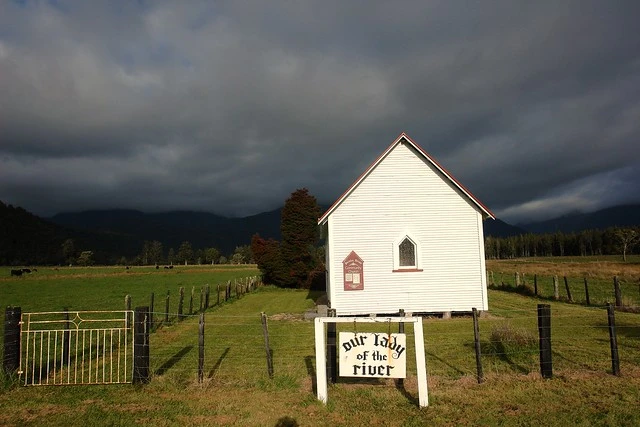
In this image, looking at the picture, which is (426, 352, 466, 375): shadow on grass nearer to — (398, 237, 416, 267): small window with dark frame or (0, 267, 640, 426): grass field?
(0, 267, 640, 426): grass field

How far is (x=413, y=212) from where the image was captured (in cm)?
1834

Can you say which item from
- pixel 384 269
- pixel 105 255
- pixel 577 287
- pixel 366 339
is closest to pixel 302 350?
pixel 366 339

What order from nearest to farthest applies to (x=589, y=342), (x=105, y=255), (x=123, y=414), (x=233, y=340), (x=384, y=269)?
(x=123, y=414)
(x=589, y=342)
(x=233, y=340)
(x=384, y=269)
(x=105, y=255)

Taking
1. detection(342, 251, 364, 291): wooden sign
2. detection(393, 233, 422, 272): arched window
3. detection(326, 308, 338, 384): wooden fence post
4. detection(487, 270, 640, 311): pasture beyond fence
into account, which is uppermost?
detection(393, 233, 422, 272): arched window

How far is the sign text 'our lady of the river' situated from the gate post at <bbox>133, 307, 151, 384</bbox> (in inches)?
176

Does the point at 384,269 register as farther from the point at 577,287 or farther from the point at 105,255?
the point at 105,255

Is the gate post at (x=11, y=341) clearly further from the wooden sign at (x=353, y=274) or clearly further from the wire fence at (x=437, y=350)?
the wooden sign at (x=353, y=274)

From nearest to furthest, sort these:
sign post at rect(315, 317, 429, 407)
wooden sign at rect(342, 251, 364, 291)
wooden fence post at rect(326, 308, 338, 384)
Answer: sign post at rect(315, 317, 429, 407), wooden fence post at rect(326, 308, 338, 384), wooden sign at rect(342, 251, 364, 291)

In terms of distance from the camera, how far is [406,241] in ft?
60.2

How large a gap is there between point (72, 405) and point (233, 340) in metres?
6.67

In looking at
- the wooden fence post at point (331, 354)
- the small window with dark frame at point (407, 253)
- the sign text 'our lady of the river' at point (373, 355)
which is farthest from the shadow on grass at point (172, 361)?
the small window with dark frame at point (407, 253)

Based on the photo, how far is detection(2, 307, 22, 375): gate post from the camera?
9.16 m

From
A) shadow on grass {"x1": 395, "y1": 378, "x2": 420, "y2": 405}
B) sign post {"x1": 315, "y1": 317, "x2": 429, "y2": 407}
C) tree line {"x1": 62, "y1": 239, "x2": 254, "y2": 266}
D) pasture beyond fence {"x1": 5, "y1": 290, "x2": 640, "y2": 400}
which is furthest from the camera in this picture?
tree line {"x1": 62, "y1": 239, "x2": 254, "y2": 266}

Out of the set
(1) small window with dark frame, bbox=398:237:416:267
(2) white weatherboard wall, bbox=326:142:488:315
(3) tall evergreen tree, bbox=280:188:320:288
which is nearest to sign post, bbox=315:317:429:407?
(2) white weatherboard wall, bbox=326:142:488:315
